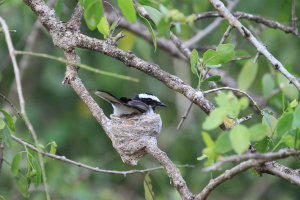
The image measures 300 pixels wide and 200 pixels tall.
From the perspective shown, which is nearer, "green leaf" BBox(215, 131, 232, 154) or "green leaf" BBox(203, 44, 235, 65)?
"green leaf" BBox(215, 131, 232, 154)

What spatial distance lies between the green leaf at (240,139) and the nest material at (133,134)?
1.18 m

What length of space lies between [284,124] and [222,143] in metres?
0.40

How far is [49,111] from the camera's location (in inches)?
246

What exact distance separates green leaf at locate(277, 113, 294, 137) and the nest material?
43.2 inches

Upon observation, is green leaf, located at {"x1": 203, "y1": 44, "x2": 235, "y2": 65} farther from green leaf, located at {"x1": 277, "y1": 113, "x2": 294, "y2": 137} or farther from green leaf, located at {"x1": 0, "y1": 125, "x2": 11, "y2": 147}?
green leaf, located at {"x1": 0, "y1": 125, "x2": 11, "y2": 147}

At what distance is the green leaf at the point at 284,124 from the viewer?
1.42 m

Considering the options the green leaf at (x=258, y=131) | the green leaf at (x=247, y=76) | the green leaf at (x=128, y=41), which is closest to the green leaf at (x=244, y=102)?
the green leaf at (x=258, y=131)

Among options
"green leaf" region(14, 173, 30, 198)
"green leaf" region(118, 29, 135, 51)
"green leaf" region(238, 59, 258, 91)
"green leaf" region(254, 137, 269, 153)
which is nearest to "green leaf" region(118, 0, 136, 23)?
"green leaf" region(254, 137, 269, 153)

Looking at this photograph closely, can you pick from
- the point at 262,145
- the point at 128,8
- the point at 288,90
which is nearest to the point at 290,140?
the point at 262,145

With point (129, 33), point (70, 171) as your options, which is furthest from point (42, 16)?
point (70, 171)

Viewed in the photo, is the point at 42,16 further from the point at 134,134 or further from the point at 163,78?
the point at 134,134

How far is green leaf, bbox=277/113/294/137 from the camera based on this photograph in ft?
4.65

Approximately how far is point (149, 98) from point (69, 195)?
188cm

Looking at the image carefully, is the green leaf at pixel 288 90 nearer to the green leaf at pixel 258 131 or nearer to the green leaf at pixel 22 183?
the green leaf at pixel 258 131
